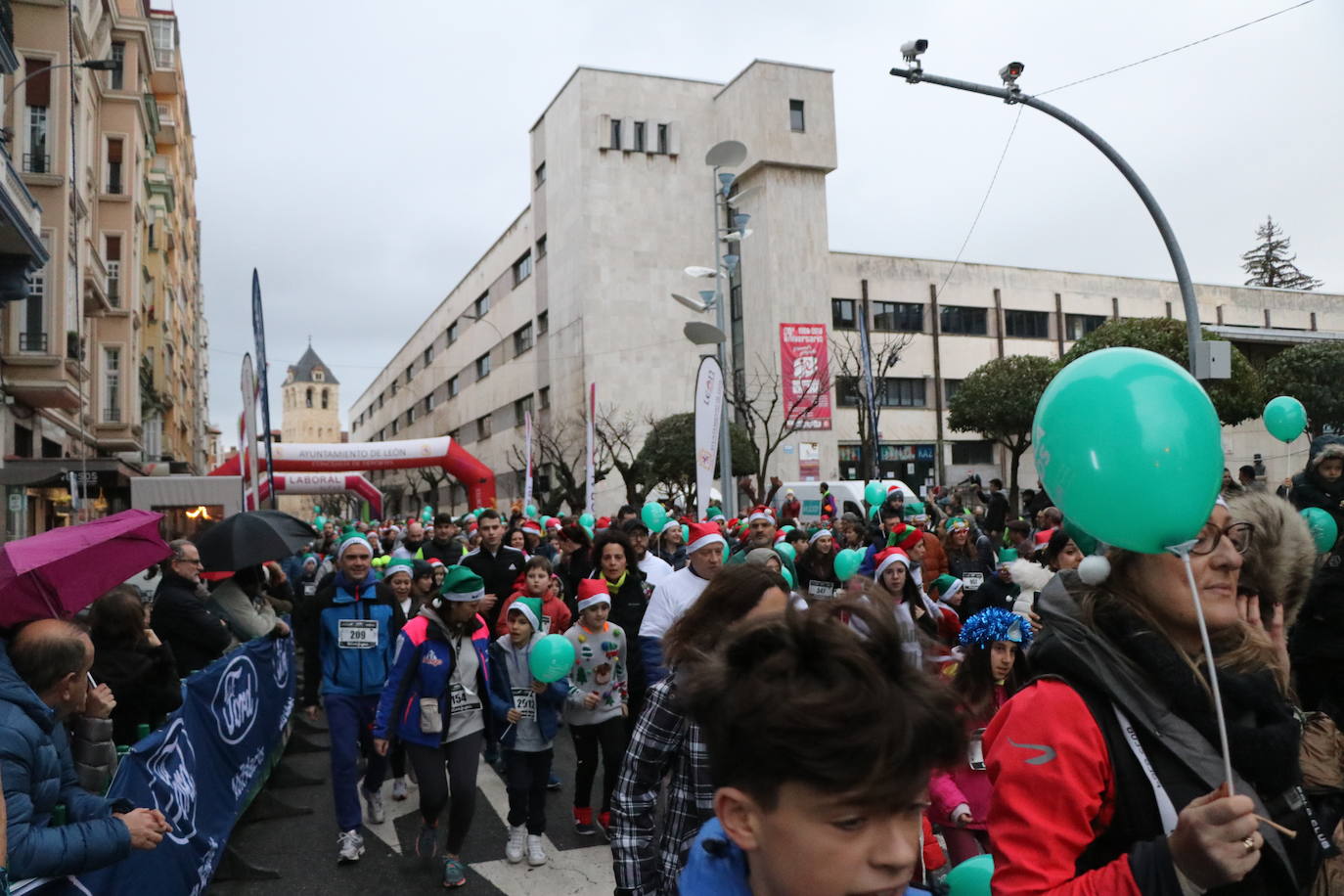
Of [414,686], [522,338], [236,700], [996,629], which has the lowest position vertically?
[236,700]

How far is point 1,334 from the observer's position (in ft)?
70.0

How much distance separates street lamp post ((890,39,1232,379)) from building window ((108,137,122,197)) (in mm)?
32209

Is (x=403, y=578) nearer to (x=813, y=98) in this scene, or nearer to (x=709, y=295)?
(x=709, y=295)

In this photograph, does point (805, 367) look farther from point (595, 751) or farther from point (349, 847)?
point (349, 847)

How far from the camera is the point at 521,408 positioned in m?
54.3

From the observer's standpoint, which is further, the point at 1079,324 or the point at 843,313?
the point at 1079,324

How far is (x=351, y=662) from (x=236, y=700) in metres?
0.78

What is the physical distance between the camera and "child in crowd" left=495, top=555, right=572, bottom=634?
24.4ft

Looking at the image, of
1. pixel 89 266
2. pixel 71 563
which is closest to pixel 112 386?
pixel 89 266

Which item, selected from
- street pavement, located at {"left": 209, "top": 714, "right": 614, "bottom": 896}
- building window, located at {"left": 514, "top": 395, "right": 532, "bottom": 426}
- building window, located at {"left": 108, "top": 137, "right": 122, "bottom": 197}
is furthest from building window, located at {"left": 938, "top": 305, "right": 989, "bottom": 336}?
street pavement, located at {"left": 209, "top": 714, "right": 614, "bottom": 896}

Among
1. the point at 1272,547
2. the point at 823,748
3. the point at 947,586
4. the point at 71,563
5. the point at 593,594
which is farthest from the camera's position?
the point at 947,586

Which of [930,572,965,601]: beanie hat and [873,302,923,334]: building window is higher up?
[873,302,923,334]: building window

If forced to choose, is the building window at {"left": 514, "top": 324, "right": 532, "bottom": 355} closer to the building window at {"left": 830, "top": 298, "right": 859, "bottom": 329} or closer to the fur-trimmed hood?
the building window at {"left": 830, "top": 298, "right": 859, "bottom": 329}

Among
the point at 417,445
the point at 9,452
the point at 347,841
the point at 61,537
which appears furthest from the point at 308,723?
the point at 417,445
